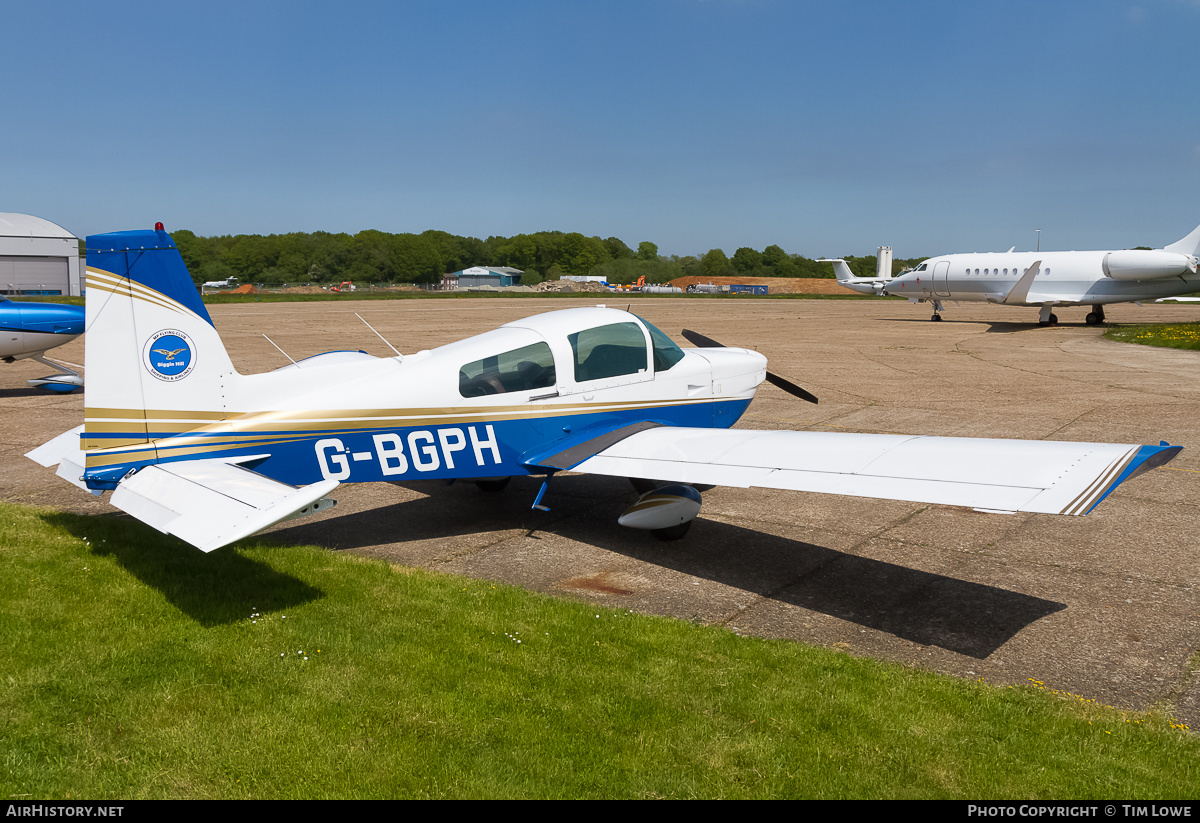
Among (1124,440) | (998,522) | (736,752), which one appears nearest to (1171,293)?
(1124,440)

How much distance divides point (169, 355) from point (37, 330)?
12308mm

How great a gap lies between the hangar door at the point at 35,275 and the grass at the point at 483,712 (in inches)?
3402

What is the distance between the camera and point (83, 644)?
16.9 feet

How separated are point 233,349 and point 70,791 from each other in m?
23.6

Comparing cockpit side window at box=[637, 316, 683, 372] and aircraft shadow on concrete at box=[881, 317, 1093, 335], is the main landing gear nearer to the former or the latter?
aircraft shadow on concrete at box=[881, 317, 1093, 335]

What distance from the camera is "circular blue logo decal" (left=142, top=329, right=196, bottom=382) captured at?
5.97 metres

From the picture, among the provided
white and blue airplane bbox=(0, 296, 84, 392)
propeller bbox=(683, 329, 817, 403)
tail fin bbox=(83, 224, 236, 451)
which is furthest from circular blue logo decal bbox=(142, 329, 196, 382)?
white and blue airplane bbox=(0, 296, 84, 392)

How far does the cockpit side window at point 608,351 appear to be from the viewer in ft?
25.5

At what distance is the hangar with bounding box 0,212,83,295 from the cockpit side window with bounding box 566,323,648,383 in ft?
283

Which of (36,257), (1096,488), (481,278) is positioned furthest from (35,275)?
(481,278)

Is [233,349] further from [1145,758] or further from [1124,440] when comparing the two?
[1145,758]

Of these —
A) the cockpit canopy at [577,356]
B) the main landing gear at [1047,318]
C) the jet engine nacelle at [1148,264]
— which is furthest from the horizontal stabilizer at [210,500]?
the main landing gear at [1047,318]

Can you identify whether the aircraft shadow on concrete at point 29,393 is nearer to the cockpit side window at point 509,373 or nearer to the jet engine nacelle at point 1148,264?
the cockpit side window at point 509,373

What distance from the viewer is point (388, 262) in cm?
17225
